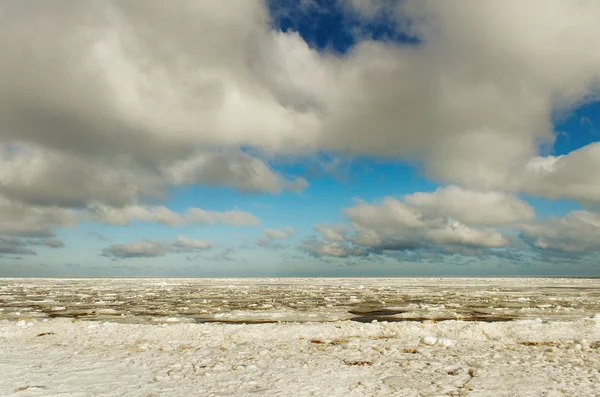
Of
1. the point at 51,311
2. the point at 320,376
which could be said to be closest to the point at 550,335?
the point at 320,376

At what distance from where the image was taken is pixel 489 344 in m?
12.4

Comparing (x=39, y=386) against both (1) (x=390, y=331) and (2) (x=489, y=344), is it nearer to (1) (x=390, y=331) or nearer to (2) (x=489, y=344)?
(1) (x=390, y=331)

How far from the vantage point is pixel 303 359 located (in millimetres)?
10977

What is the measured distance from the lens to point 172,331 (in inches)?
584

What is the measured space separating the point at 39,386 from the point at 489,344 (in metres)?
12.2

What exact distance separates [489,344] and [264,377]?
7.44 meters

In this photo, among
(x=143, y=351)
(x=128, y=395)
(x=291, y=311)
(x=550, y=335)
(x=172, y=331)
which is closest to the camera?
(x=128, y=395)

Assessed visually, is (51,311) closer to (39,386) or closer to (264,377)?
(39,386)

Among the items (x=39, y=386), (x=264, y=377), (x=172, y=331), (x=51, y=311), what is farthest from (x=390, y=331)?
(x=51, y=311)

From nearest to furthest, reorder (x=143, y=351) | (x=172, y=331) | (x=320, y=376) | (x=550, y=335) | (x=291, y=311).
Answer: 1. (x=320, y=376)
2. (x=143, y=351)
3. (x=550, y=335)
4. (x=172, y=331)
5. (x=291, y=311)

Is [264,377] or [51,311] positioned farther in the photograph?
[51,311]

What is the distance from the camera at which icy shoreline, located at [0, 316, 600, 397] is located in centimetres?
842

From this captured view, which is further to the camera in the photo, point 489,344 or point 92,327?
point 92,327

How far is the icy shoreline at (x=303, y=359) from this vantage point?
8.42 metres
